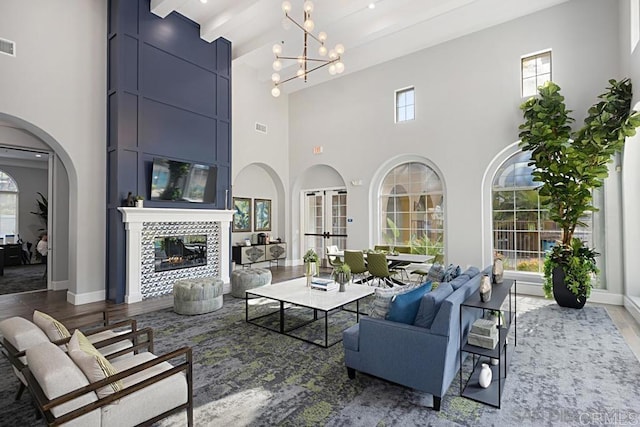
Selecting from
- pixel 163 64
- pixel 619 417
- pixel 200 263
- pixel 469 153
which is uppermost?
pixel 163 64

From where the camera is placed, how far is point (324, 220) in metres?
9.89

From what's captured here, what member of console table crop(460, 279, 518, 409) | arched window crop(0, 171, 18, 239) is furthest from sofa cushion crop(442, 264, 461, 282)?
arched window crop(0, 171, 18, 239)

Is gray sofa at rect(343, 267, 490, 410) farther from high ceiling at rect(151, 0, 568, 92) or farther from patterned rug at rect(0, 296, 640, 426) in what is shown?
high ceiling at rect(151, 0, 568, 92)

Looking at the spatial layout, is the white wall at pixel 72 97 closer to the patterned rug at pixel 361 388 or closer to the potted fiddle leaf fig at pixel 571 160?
the patterned rug at pixel 361 388

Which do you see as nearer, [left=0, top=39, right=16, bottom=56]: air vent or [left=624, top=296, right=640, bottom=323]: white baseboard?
[left=624, top=296, right=640, bottom=323]: white baseboard

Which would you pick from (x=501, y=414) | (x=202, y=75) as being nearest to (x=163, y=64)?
(x=202, y=75)

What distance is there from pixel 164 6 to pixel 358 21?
3653 mm

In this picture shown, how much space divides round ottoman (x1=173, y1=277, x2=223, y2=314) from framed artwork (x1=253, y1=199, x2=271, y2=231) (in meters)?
4.53

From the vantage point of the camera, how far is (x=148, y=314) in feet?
16.8

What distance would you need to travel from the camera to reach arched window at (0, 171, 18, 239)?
10.5 m

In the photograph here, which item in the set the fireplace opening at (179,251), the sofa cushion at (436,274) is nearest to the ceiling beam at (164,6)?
the fireplace opening at (179,251)

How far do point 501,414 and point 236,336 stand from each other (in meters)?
2.90

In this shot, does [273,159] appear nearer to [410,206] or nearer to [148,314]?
[410,206]

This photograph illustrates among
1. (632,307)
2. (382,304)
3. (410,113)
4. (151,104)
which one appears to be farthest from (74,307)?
(632,307)
